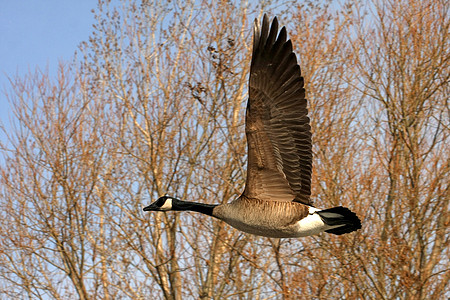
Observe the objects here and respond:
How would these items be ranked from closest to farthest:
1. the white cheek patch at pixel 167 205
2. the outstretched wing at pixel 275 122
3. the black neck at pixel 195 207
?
the outstretched wing at pixel 275 122
the black neck at pixel 195 207
the white cheek patch at pixel 167 205

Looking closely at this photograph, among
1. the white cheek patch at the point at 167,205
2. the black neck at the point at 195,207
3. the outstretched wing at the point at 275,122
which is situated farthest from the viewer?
the white cheek patch at the point at 167,205

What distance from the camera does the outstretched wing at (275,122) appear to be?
3707 mm

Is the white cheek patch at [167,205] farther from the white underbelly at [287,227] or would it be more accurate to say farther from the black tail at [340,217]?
the black tail at [340,217]

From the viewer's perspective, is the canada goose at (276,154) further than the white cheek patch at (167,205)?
No

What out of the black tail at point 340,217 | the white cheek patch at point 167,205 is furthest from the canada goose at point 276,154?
the white cheek patch at point 167,205

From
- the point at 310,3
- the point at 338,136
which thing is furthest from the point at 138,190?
the point at 310,3

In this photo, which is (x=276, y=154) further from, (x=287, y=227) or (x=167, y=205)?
(x=167, y=205)

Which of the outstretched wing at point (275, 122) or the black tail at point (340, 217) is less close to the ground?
the outstretched wing at point (275, 122)

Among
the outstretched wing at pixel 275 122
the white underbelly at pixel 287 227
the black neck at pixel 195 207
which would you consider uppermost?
the outstretched wing at pixel 275 122

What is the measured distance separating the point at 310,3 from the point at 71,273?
7371 millimetres

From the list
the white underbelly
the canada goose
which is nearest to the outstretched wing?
the canada goose

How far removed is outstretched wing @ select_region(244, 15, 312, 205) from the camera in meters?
3.71

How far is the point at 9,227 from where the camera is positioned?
35.4 ft

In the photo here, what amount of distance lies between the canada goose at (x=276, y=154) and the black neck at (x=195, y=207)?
0.28ft
